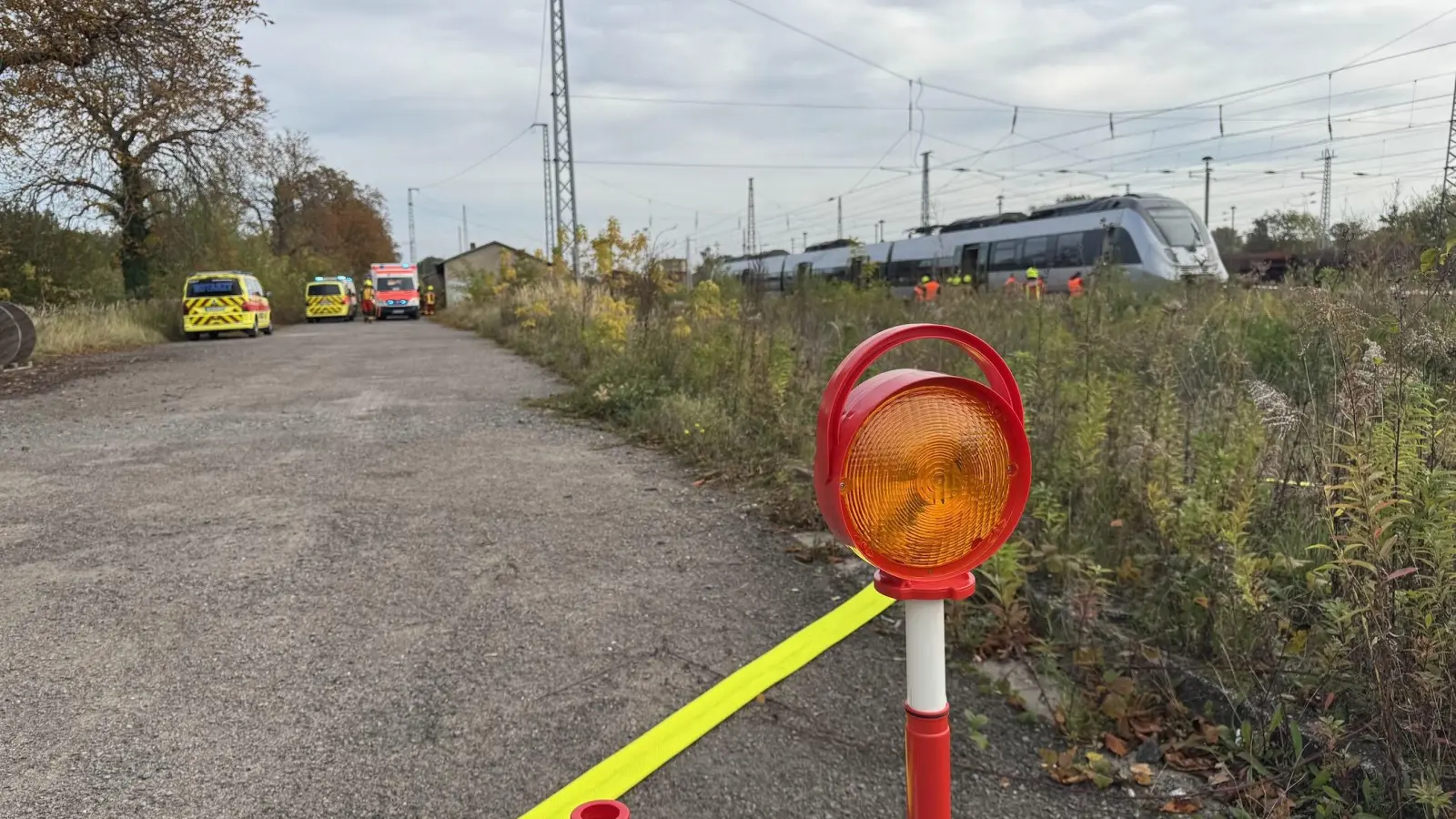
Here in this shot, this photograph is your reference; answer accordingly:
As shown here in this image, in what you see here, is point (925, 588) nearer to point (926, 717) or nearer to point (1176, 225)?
point (926, 717)

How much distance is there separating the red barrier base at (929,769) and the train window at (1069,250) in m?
21.6

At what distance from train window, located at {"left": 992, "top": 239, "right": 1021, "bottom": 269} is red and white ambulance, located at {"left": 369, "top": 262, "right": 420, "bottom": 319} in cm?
3134

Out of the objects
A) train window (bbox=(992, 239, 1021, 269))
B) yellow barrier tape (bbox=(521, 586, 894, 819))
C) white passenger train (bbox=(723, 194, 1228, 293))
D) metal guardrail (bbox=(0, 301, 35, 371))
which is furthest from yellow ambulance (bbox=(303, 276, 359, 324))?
yellow barrier tape (bbox=(521, 586, 894, 819))

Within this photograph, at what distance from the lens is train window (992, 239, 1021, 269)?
77.0 feet

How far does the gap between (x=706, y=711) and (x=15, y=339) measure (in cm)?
1459

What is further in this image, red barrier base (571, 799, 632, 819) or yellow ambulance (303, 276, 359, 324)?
yellow ambulance (303, 276, 359, 324)

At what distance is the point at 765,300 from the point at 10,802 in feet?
27.4

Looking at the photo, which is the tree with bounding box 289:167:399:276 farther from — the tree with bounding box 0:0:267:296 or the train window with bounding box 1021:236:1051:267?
the train window with bounding box 1021:236:1051:267

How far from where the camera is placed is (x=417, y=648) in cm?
332

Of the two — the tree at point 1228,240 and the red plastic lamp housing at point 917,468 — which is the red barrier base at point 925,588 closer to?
the red plastic lamp housing at point 917,468

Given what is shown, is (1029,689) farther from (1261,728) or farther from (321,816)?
(321,816)

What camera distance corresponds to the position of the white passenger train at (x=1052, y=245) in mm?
19766

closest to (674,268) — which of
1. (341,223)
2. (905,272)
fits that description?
(905,272)

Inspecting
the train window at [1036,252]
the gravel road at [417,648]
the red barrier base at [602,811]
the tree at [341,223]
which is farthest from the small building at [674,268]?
Result: the tree at [341,223]
